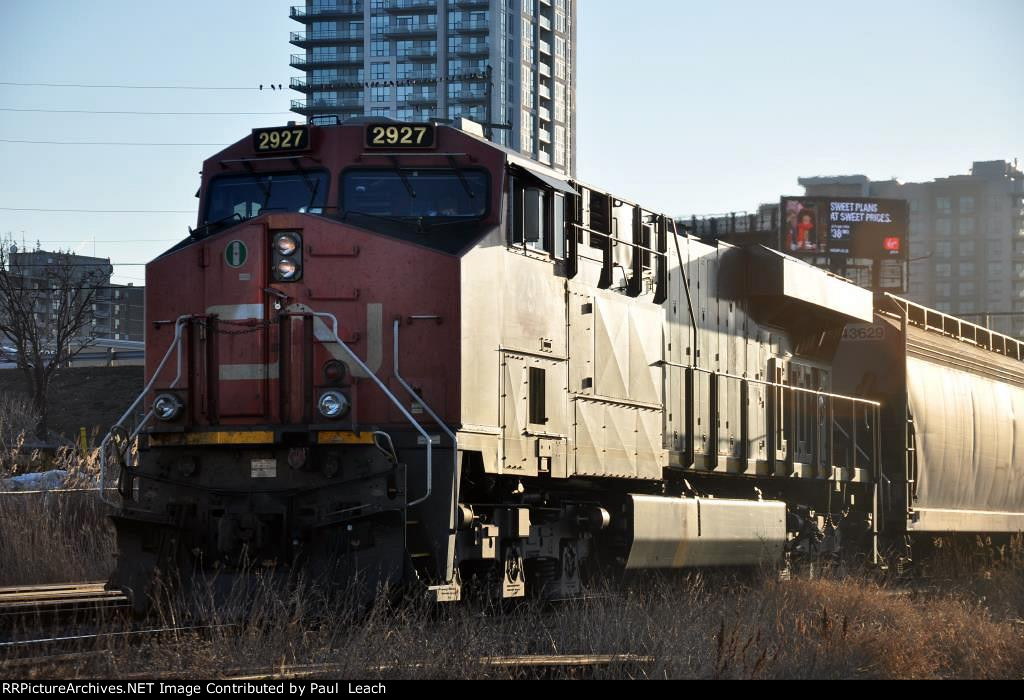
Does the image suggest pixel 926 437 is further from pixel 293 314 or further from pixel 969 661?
pixel 293 314

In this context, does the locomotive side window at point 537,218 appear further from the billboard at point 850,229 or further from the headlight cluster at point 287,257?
the billboard at point 850,229

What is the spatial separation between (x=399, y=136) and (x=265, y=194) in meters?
1.23

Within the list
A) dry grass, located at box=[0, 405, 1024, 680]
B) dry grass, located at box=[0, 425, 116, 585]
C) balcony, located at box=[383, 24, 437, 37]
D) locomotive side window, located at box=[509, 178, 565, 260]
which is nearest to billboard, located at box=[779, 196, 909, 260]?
dry grass, located at box=[0, 425, 116, 585]

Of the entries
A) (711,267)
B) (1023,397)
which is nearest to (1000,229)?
(1023,397)

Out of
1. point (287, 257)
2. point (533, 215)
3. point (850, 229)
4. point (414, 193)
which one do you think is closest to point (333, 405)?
point (287, 257)

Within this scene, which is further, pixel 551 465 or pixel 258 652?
pixel 551 465

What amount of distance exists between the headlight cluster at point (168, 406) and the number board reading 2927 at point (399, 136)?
8.03ft

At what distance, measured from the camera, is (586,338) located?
38.3ft

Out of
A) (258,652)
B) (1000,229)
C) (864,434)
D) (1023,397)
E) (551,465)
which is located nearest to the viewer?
(258,652)

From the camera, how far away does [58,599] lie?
12.0 m

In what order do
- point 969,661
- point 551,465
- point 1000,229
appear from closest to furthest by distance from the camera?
point 969,661
point 551,465
point 1000,229

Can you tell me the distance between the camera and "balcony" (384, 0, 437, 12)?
4341 inches

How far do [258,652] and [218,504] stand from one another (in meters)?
2.15

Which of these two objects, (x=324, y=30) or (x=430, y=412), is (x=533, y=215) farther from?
(x=324, y=30)
